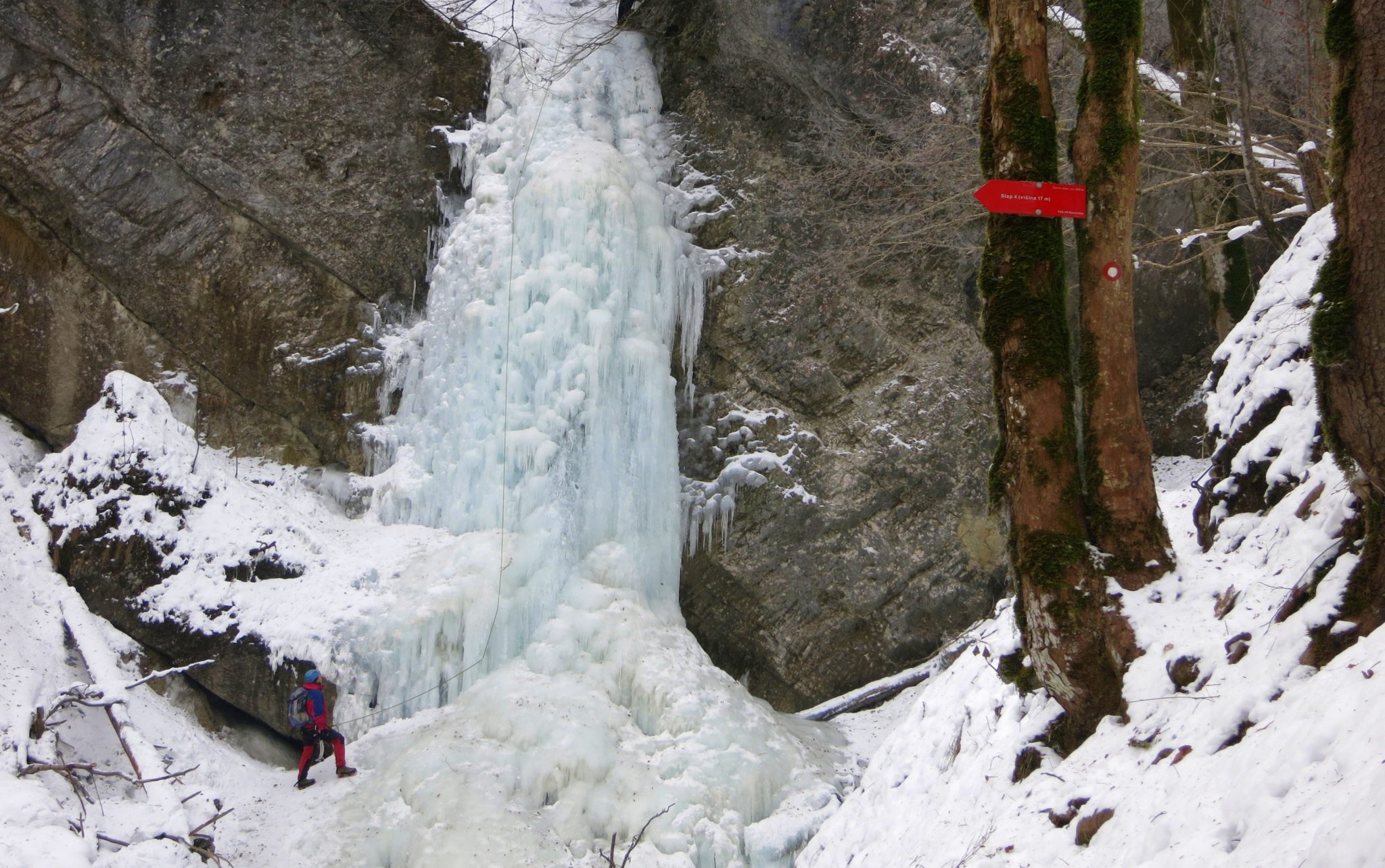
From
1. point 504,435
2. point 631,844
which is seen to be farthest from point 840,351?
point 631,844

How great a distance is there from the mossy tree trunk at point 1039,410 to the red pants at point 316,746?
5441 mm

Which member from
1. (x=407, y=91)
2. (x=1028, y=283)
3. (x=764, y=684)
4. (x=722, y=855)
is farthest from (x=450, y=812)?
(x=407, y=91)

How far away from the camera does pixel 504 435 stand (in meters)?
9.95

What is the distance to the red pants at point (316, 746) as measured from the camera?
826 cm

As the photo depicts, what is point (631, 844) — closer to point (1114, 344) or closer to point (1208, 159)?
point (1114, 344)

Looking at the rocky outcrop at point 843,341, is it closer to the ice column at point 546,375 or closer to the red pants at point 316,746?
the ice column at point 546,375

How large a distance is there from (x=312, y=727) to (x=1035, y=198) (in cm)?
644

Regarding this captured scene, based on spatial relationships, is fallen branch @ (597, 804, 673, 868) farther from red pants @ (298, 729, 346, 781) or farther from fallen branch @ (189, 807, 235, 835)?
fallen branch @ (189, 807, 235, 835)

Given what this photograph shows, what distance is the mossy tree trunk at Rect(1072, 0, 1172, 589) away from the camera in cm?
477

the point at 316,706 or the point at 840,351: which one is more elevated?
the point at 840,351

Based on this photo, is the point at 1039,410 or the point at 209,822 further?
the point at 209,822

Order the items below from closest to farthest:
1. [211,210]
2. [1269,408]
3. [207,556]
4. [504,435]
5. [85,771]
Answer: [1269,408]
[85,771]
[207,556]
[504,435]
[211,210]

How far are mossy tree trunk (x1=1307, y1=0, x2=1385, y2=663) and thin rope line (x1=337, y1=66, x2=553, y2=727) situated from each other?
22.4ft

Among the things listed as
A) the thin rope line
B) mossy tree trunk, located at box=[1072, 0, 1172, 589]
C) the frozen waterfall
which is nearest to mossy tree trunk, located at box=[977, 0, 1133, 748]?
mossy tree trunk, located at box=[1072, 0, 1172, 589]
